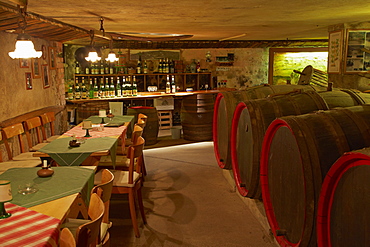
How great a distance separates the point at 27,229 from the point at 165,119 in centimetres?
648

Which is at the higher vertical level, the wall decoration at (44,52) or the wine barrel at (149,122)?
the wall decoration at (44,52)

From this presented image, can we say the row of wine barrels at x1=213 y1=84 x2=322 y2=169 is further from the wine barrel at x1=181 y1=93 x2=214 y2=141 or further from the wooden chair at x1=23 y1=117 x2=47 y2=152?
the wine barrel at x1=181 y1=93 x2=214 y2=141

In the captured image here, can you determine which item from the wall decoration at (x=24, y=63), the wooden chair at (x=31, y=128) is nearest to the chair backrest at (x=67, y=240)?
the wooden chair at (x=31, y=128)

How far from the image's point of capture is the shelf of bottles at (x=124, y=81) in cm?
720

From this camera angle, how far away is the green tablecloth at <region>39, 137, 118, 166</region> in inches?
124

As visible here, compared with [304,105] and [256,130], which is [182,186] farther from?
[304,105]

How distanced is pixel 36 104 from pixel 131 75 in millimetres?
3073

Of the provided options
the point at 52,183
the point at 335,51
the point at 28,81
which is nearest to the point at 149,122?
the point at 28,81

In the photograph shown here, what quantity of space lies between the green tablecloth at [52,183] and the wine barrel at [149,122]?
150 inches

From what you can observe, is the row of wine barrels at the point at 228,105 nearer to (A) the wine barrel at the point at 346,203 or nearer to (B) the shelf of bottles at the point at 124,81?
(A) the wine barrel at the point at 346,203

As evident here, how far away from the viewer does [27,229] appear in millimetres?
1764

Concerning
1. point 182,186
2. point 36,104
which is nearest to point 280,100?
point 182,186

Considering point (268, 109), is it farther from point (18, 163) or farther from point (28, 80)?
point (28, 80)

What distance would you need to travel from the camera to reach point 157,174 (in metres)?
5.21
